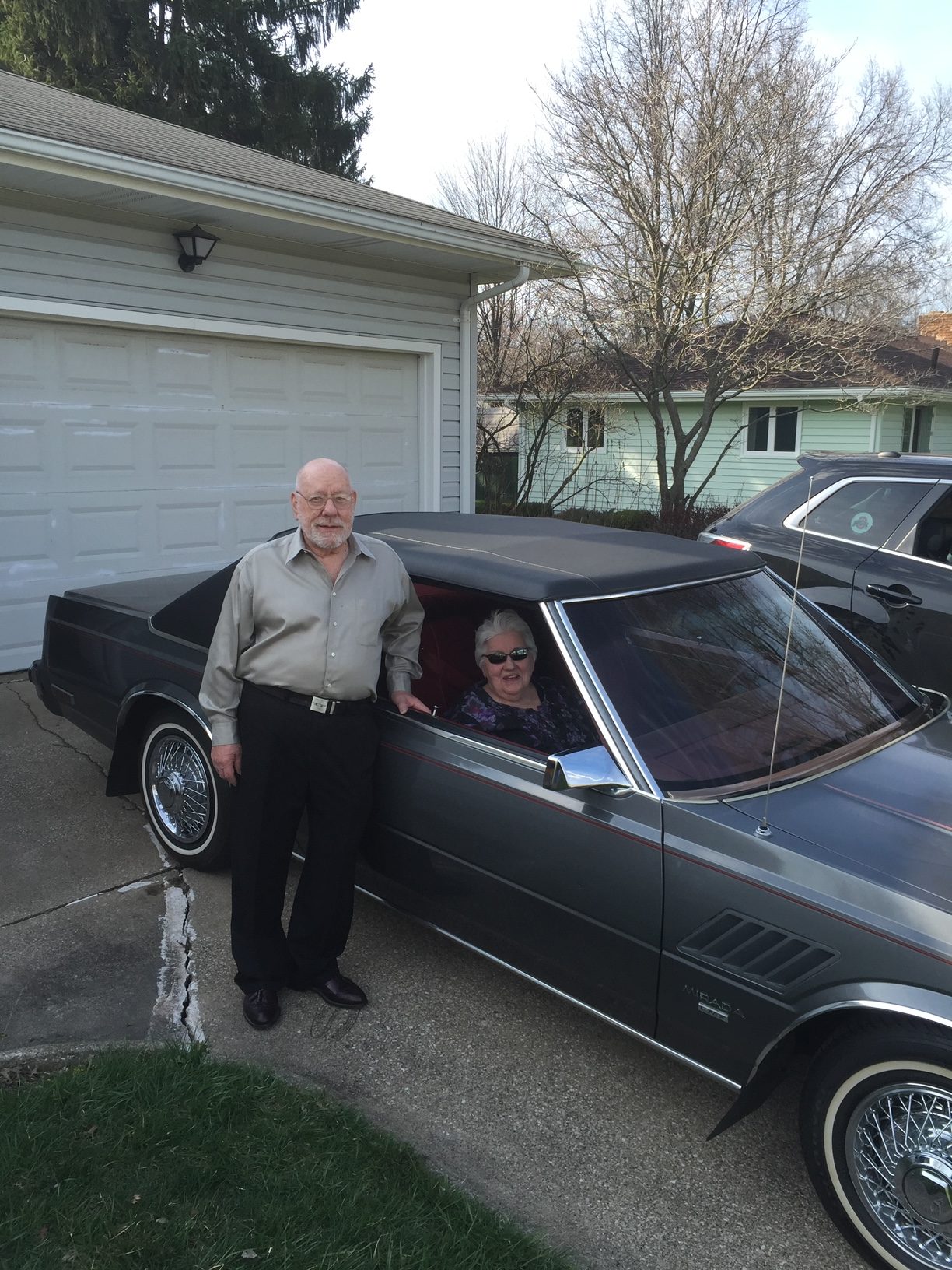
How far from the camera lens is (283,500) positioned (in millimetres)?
8453

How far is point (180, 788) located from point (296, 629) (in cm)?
147

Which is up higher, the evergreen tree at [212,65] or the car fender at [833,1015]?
the evergreen tree at [212,65]

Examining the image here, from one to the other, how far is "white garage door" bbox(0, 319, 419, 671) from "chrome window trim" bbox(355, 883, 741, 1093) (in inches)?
187

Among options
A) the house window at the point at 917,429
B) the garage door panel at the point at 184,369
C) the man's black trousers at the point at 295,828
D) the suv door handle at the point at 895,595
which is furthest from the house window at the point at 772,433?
the man's black trousers at the point at 295,828

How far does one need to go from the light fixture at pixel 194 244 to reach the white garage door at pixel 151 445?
1.91 feet

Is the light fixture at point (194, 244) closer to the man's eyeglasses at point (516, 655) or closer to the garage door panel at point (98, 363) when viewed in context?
the garage door panel at point (98, 363)

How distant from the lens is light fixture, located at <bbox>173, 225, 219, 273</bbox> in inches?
284

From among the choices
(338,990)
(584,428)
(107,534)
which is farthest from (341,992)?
(584,428)

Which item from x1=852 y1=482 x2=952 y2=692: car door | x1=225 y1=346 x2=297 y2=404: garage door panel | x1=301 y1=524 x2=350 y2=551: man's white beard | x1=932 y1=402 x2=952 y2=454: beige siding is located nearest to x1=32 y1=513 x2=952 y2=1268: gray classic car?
x1=301 y1=524 x2=350 y2=551: man's white beard

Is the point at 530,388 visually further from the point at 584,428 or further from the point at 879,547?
the point at 879,547

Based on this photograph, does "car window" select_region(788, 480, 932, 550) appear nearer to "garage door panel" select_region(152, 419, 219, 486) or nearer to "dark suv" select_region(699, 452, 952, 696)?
"dark suv" select_region(699, 452, 952, 696)

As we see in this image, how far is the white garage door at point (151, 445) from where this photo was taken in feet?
22.7

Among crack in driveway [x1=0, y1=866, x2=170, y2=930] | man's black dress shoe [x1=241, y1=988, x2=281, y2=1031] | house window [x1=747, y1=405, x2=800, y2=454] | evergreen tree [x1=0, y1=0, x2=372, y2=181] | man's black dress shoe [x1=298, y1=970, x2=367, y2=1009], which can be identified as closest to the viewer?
man's black dress shoe [x1=241, y1=988, x2=281, y2=1031]

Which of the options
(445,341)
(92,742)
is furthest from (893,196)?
(92,742)
